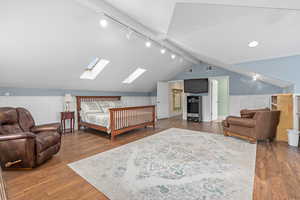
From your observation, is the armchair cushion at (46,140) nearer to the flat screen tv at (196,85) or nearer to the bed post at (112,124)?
the bed post at (112,124)

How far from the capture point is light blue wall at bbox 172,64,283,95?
4941 mm

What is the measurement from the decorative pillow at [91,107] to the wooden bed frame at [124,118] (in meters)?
0.26

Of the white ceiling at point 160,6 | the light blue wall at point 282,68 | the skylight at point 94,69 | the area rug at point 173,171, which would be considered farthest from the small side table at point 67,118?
the light blue wall at point 282,68

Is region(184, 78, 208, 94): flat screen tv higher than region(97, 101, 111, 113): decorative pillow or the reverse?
higher

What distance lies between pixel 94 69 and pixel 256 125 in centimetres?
497

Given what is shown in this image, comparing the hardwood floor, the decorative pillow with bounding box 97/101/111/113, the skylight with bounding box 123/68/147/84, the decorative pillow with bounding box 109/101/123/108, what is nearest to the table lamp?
the decorative pillow with bounding box 97/101/111/113

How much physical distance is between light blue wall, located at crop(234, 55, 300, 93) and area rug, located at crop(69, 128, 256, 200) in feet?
5.82

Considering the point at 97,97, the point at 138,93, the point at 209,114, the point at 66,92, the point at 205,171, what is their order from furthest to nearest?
1. the point at 138,93
2. the point at 209,114
3. the point at 97,97
4. the point at 66,92
5. the point at 205,171

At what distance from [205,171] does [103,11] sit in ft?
10.7

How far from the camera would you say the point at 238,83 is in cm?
551

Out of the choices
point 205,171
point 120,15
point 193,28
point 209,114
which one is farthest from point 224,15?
point 209,114

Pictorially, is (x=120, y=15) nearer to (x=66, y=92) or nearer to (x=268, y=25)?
(x=268, y=25)

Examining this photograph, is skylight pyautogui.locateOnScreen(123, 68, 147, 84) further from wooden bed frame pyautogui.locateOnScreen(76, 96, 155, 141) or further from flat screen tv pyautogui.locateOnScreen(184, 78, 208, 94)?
flat screen tv pyautogui.locateOnScreen(184, 78, 208, 94)

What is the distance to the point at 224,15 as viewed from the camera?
228 centimetres
